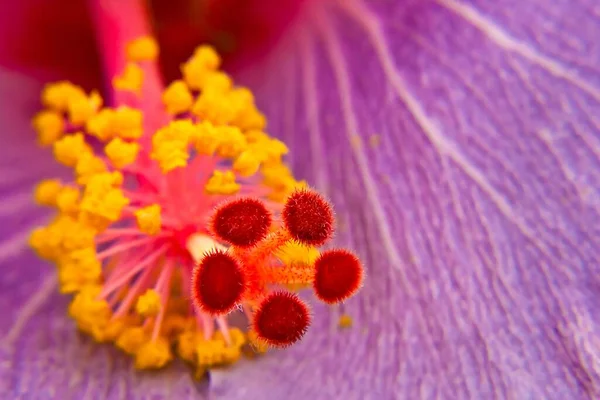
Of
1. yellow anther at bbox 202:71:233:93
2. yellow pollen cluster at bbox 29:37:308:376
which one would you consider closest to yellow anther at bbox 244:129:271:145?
yellow pollen cluster at bbox 29:37:308:376

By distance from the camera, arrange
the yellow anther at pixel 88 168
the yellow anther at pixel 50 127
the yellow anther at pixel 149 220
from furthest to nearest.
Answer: the yellow anther at pixel 50 127, the yellow anther at pixel 88 168, the yellow anther at pixel 149 220

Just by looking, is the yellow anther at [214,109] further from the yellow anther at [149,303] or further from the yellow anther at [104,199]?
the yellow anther at [149,303]

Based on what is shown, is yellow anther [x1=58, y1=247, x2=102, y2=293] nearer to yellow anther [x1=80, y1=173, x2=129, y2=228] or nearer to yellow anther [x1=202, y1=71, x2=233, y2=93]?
yellow anther [x1=80, y1=173, x2=129, y2=228]

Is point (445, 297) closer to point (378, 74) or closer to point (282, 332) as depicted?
point (282, 332)

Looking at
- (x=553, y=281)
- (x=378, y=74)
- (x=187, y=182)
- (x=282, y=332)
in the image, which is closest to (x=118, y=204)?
(x=187, y=182)

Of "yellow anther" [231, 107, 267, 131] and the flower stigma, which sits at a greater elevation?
"yellow anther" [231, 107, 267, 131]

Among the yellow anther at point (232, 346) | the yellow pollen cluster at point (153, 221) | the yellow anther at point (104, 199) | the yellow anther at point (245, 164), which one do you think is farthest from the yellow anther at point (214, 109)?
the yellow anther at point (232, 346)

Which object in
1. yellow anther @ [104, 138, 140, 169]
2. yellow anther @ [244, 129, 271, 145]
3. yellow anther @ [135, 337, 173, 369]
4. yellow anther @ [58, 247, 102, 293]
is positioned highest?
yellow anther @ [244, 129, 271, 145]
